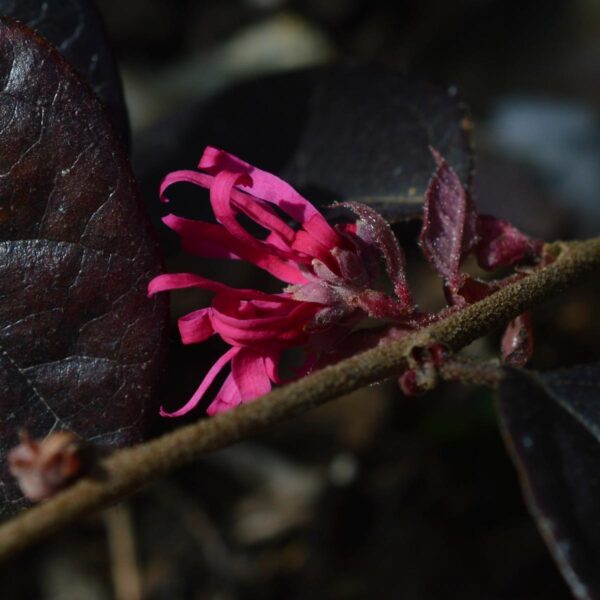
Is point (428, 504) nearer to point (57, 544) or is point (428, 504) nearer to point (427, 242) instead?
point (57, 544)

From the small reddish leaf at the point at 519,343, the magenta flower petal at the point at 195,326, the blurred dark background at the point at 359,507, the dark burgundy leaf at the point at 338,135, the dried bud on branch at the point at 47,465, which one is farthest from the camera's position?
the blurred dark background at the point at 359,507

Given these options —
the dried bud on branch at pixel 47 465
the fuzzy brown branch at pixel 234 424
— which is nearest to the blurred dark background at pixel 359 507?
the fuzzy brown branch at pixel 234 424

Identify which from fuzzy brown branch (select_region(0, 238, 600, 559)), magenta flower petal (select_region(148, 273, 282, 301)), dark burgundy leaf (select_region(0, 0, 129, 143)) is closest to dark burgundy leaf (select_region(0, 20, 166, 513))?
magenta flower petal (select_region(148, 273, 282, 301))

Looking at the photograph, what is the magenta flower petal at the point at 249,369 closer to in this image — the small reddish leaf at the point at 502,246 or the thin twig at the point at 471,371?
the thin twig at the point at 471,371

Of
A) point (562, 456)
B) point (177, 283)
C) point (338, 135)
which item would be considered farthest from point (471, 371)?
point (338, 135)

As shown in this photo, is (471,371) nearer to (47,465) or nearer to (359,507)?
(47,465)
